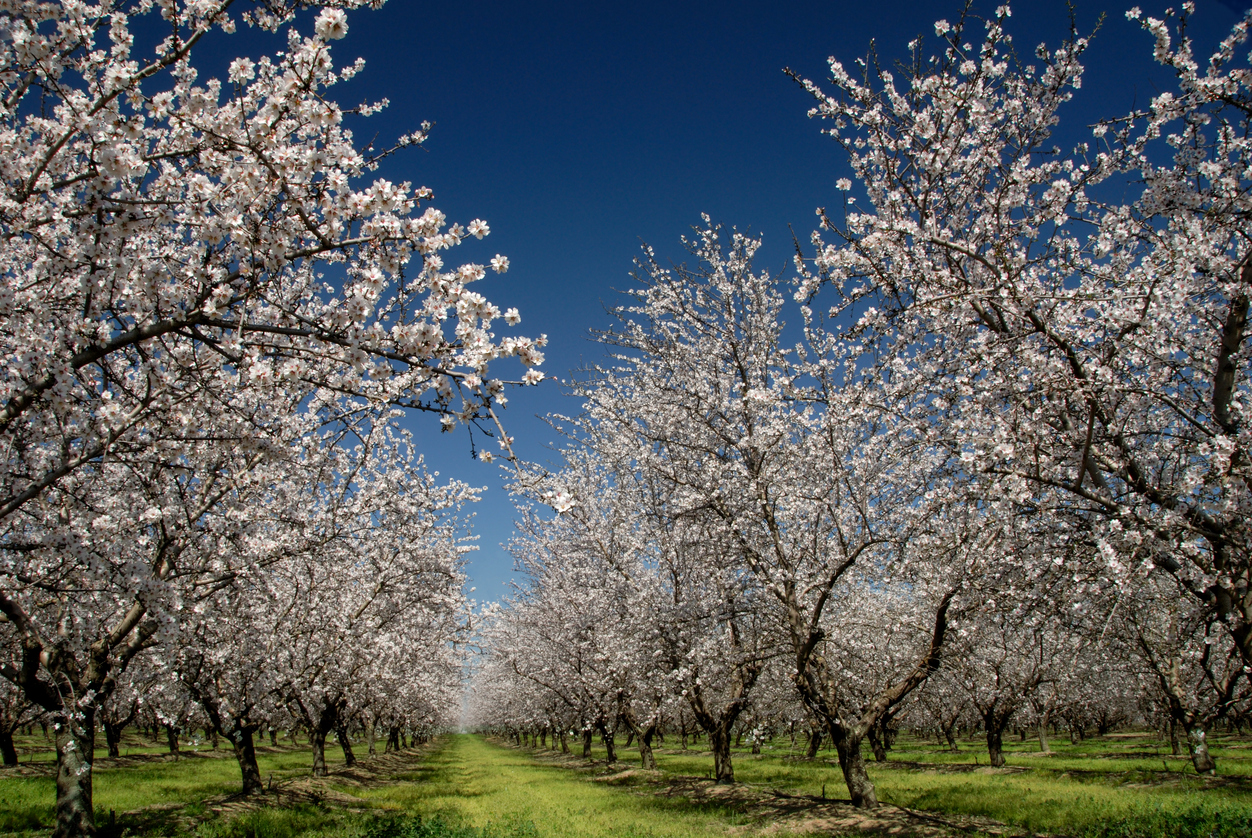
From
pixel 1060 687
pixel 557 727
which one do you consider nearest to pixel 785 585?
pixel 1060 687

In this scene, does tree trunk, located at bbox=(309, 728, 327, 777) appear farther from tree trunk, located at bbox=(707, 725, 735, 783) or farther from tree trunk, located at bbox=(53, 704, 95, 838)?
tree trunk, located at bbox=(707, 725, 735, 783)

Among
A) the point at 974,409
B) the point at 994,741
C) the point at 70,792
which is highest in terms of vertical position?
the point at 974,409

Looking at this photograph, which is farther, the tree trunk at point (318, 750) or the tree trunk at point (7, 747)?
the tree trunk at point (7, 747)

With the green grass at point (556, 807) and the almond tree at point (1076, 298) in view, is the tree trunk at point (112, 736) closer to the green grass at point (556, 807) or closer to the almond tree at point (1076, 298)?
the green grass at point (556, 807)

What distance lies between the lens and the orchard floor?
35.3ft

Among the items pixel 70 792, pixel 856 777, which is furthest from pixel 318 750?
pixel 856 777

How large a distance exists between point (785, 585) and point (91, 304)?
11.3m

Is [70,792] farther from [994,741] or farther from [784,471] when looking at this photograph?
[994,741]

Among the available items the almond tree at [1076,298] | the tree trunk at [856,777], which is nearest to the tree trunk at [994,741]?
the tree trunk at [856,777]

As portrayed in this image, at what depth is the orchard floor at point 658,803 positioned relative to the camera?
10758 mm

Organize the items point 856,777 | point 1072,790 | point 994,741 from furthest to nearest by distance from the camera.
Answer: point 994,741, point 1072,790, point 856,777

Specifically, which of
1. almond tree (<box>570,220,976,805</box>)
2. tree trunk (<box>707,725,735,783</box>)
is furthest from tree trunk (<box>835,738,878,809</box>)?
tree trunk (<box>707,725,735,783</box>)

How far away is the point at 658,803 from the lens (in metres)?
15.7

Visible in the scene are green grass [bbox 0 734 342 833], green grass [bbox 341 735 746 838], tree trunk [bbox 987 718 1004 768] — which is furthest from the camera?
tree trunk [bbox 987 718 1004 768]
